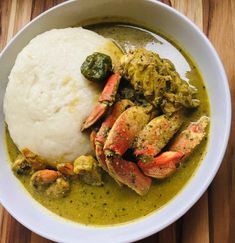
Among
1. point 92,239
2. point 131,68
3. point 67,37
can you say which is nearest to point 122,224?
point 92,239

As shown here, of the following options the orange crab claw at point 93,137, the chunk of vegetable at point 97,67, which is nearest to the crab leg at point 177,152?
the orange crab claw at point 93,137

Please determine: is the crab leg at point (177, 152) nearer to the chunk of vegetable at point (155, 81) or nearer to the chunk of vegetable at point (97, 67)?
the chunk of vegetable at point (155, 81)

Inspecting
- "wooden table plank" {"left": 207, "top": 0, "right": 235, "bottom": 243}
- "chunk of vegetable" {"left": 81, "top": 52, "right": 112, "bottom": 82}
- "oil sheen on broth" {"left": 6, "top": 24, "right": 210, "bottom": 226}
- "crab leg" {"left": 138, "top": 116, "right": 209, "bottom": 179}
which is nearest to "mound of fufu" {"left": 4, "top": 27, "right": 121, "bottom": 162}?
"chunk of vegetable" {"left": 81, "top": 52, "right": 112, "bottom": 82}

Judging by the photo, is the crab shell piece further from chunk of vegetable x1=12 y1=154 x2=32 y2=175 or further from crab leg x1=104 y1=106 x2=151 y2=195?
chunk of vegetable x1=12 y1=154 x2=32 y2=175

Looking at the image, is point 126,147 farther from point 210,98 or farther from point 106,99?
point 210,98

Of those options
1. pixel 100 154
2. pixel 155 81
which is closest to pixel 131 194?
pixel 100 154

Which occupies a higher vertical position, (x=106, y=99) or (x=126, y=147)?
(x=106, y=99)
